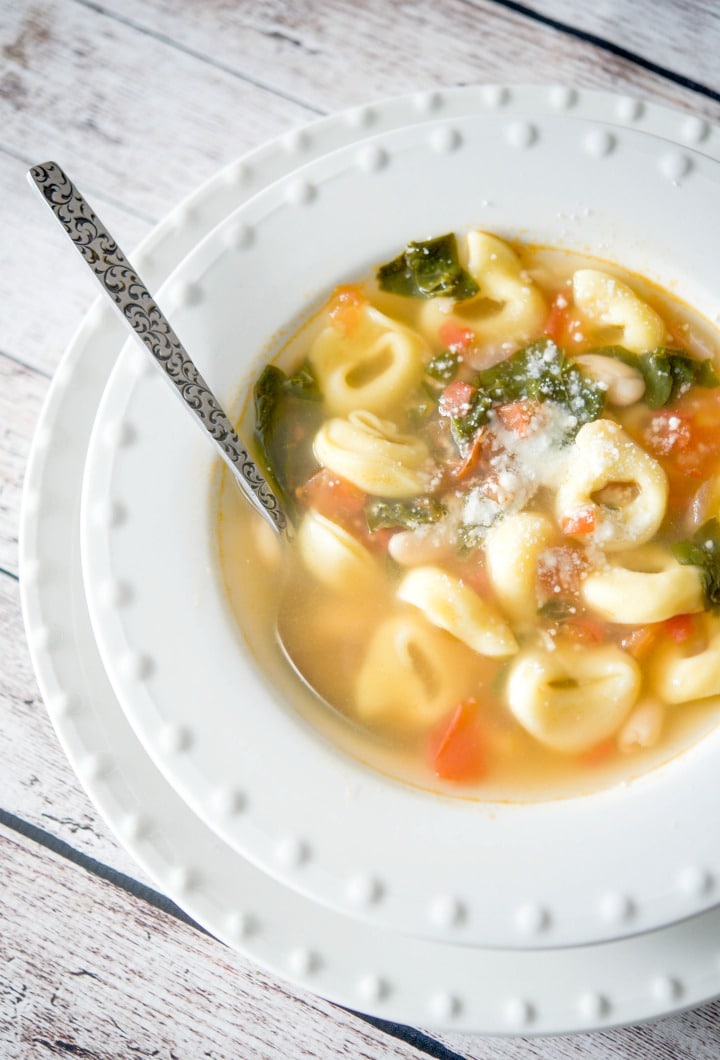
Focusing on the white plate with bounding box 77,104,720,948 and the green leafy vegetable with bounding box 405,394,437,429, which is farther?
the green leafy vegetable with bounding box 405,394,437,429

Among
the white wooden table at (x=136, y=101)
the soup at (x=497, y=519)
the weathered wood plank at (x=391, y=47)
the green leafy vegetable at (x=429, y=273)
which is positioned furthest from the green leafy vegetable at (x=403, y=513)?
the weathered wood plank at (x=391, y=47)

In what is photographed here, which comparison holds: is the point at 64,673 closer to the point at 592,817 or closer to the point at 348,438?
the point at 348,438

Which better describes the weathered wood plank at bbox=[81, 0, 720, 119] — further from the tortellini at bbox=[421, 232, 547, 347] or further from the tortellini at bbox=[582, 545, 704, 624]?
the tortellini at bbox=[582, 545, 704, 624]

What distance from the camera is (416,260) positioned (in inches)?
85.4

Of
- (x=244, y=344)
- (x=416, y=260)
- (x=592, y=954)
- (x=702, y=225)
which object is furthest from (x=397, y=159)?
(x=592, y=954)

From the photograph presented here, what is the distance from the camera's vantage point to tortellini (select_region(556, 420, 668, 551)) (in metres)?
2.14

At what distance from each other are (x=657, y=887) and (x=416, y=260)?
53.5 inches

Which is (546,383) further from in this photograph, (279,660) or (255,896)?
(255,896)

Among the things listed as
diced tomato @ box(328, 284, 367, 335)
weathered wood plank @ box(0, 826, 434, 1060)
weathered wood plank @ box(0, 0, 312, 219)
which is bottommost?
weathered wood plank @ box(0, 826, 434, 1060)

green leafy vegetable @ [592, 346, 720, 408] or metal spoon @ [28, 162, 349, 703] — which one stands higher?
green leafy vegetable @ [592, 346, 720, 408]

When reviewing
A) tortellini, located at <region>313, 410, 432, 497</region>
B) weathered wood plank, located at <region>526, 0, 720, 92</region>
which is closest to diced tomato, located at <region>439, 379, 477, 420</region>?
tortellini, located at <region>313, 410, 432, 497</region>

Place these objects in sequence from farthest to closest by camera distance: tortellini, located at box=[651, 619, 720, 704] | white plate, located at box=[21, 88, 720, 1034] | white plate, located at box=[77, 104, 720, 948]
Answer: tortellini, located at box=[651, 619, 720, 704] < white plate, located at box=[21, 88, 720, 1034] < white plate, located at box=[77, 104, 720, 948]

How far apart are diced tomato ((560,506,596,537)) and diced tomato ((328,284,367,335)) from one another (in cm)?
65

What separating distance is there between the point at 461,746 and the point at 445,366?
860 mm
